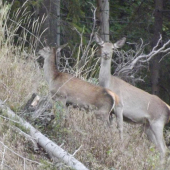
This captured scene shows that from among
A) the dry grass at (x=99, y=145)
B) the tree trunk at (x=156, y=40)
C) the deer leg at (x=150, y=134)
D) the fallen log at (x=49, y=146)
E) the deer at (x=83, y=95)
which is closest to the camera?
the fallen log at (x=49, y=146)

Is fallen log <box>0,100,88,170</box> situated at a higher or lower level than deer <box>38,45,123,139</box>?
lower

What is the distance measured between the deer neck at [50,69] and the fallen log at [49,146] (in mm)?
1860

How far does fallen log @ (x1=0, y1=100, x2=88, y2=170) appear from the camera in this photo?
6.54 meters

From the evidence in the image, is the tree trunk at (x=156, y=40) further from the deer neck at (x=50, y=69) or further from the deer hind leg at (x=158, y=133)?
the deer neck at (x=50, y=69)

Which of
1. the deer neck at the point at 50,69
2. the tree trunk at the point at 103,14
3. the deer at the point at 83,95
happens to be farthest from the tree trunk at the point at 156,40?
the deer at the point at 83,95

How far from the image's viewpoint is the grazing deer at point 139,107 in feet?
31.4

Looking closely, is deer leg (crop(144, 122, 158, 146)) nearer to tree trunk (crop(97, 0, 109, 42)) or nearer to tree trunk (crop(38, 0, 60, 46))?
tree trunk (crop(38, 0, 60, 46))

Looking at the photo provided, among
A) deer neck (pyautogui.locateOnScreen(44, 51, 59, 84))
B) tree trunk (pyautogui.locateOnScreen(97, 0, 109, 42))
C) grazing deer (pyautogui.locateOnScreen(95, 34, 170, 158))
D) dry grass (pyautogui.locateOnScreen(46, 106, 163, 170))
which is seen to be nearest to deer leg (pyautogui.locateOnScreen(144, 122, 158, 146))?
grazing deer (pyautogui.locateOnScreen(95, 34, 170, 158))

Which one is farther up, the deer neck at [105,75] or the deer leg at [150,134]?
the deer neck at [105,75]

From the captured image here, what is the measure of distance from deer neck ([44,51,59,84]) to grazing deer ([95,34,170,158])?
2.88 feet

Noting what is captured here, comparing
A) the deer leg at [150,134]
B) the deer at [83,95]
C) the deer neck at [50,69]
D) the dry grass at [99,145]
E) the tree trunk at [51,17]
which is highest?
the tree trunk at [51,17]

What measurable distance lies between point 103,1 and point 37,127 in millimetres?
8120

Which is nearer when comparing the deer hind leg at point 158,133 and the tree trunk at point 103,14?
the deer hind leg at point 158,133

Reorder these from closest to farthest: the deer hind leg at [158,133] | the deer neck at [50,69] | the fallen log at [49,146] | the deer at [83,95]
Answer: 1. the fallen log at [49,146]
2. the deer at [83,95]
3. the deer neck at [50,69]
4. the deer hind leg at [158,133]
